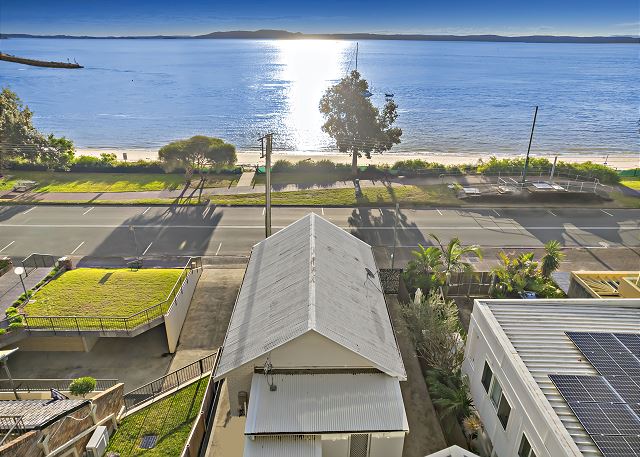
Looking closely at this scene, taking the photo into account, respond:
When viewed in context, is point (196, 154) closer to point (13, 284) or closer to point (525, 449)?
point (13, 284)

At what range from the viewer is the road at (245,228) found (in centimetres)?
3625

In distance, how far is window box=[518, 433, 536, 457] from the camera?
1348 centimetres

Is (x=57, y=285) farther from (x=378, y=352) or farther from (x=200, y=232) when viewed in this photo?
(x=378, y=352)

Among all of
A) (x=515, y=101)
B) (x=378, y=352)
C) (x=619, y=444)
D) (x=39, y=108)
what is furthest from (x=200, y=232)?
(x=515, y=101)

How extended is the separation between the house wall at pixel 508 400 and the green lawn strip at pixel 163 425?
39.0ft

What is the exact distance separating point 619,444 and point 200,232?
33.2 metres

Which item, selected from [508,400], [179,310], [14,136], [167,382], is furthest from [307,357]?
[14,136]

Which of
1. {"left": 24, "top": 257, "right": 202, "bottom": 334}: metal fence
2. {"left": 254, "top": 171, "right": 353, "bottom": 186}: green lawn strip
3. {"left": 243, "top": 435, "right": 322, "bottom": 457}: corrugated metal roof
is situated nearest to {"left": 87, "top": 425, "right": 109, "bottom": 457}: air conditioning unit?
{"left": 243, "top": 435, "right": 322, "bottom": 457}: corrugated metal roof

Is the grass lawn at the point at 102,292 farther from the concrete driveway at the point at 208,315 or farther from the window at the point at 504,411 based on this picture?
the window at the point at 504,411

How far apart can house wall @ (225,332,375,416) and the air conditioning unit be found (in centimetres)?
506

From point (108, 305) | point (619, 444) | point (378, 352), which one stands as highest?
point (619, 444)

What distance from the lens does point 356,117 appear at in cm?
5150

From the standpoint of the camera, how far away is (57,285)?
89.0 ft

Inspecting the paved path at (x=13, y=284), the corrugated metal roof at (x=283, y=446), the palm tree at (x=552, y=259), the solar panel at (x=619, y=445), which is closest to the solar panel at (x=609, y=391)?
the solar panel at (x=619, y=445)
